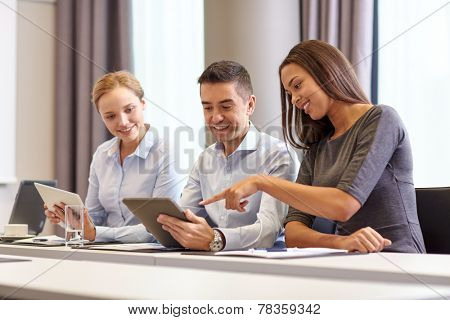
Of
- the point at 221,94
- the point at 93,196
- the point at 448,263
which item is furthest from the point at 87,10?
the point at 448,263

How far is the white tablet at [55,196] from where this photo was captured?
1835 mm

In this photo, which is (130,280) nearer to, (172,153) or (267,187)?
(267,187)

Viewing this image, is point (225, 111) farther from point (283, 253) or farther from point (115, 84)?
point (283, 253)

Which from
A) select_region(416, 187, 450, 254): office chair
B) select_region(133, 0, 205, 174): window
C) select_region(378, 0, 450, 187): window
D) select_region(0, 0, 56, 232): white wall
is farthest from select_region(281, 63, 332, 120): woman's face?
select_region(0, 0, 56, 232): white wall

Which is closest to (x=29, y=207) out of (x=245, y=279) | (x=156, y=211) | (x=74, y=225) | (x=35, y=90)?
(x=74, y=225)

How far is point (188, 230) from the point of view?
1.59 meters

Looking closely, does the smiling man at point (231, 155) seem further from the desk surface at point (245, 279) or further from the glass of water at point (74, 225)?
the desk surface at point (245, 279)

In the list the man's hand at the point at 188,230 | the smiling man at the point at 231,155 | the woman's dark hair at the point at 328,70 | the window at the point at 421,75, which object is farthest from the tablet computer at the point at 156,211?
the window at the point at 421,75

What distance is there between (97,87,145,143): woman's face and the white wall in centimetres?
164

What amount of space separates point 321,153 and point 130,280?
106 centimetres

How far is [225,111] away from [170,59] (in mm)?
1669

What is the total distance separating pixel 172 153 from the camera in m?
2.30

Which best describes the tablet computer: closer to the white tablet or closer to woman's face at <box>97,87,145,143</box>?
the white tablet

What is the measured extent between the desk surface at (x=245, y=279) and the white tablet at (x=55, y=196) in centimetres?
63
